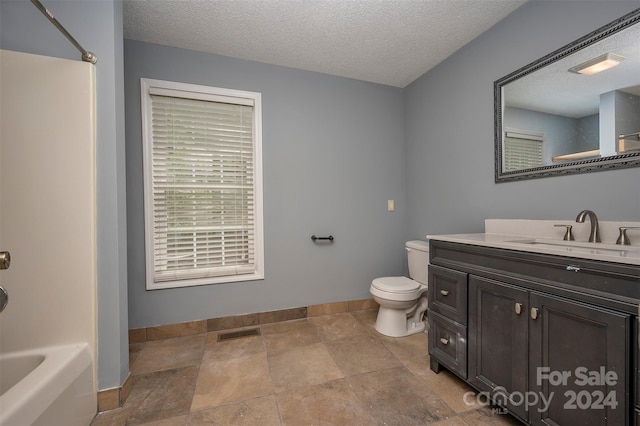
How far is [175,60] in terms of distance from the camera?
6.86ft

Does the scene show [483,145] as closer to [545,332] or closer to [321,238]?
[545,332]

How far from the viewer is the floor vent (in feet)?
6.92

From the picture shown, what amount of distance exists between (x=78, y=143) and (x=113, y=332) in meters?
1.03

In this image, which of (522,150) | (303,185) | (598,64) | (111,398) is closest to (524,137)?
(522,150)

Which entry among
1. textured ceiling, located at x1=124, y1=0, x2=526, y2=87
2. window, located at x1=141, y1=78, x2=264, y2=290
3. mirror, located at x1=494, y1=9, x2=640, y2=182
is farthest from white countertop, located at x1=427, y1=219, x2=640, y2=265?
window, located at x1=141, y1=78, x2=264, y2=290

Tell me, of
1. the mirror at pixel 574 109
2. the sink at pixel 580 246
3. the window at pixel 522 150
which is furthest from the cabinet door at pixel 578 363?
the window at pixel 522 150

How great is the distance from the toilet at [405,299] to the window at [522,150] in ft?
2.86

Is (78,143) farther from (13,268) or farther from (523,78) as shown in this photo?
(523,78)

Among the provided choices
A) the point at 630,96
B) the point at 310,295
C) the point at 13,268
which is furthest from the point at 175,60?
the point at 630,96

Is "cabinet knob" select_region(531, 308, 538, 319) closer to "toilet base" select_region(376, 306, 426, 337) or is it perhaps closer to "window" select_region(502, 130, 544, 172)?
"window" select_region(502, 130, 544, 172)

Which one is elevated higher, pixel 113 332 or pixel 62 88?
pixel 62 88

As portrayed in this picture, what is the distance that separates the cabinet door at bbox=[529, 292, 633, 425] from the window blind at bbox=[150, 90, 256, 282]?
202 cm

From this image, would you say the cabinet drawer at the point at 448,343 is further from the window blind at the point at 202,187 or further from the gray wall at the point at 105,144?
the gray wall at the point at 105,144

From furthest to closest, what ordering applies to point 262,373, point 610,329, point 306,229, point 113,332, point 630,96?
point 306,229 → point 262,373 → point 113,332 → point 630,96 → point 610,329
